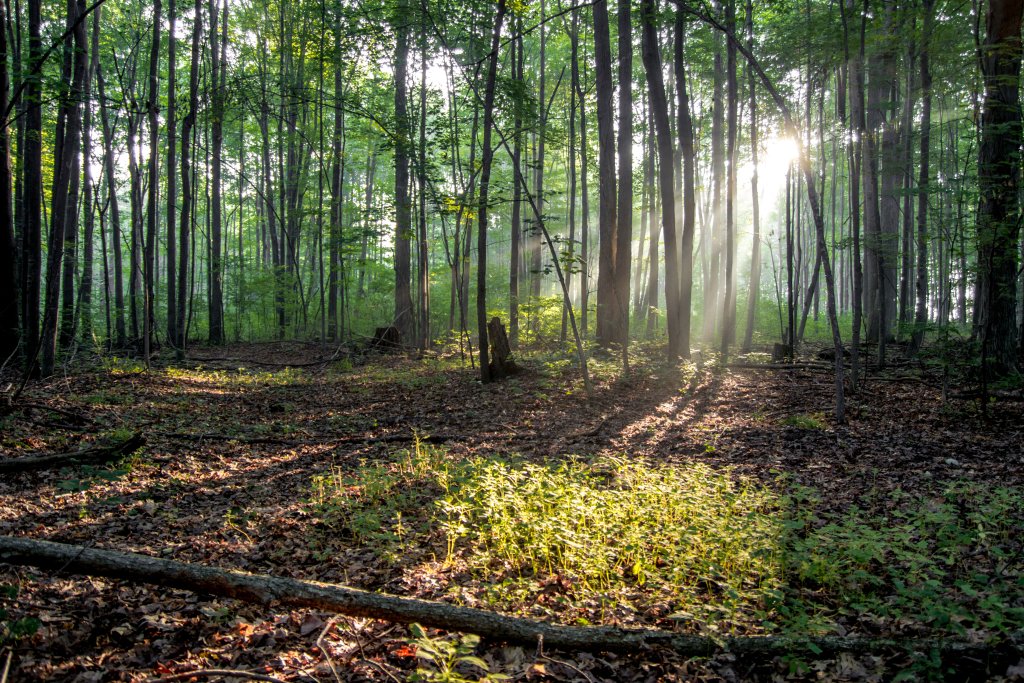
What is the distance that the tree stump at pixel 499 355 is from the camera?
1147 centimetres

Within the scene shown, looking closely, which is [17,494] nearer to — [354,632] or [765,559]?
[354,632]

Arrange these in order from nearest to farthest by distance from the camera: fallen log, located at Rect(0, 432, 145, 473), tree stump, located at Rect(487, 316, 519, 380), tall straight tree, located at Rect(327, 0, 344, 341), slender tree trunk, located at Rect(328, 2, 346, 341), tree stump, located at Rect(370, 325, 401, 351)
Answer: fallen log, located at Rect(0, 432, 145, 473), tree stump, located at Rect(487, 316, 519, 380), tall straight tree, located at Rect(327, 0, 344, 341), slender tree trunk, located at Rect(328, 2, 346, 341), tree stump, located at Rect(370, 325, 401, 351)

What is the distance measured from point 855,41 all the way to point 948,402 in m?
8.65

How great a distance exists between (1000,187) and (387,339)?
14.8 meters

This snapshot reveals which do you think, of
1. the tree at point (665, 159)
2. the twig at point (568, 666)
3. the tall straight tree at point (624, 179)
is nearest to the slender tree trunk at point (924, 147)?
the tree at point (665, 159)

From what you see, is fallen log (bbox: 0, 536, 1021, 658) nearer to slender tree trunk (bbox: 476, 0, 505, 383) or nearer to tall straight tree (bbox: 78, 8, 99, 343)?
slender tree trunk (bbox: 476, 0, 505, 383)

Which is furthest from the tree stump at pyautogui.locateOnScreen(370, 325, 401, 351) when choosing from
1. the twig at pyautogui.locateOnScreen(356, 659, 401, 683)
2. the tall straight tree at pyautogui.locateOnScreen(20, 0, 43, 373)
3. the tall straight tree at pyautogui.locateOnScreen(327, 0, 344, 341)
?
the twig at pyautogui.locateOnScreen(356, 659, 401, 683)

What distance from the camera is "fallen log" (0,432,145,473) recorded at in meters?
5.09

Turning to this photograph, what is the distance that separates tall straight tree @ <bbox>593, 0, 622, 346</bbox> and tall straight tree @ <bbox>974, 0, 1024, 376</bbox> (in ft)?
22.9

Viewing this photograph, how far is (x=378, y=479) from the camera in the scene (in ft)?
18.5

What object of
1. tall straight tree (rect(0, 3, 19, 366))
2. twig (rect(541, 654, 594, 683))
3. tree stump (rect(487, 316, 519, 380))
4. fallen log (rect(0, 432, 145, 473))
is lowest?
twig (rect(541, 654, 594, 683))

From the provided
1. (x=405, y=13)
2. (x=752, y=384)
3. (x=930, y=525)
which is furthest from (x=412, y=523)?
(x=405, y=13)

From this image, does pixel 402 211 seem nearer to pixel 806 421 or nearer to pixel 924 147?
pixel 806 421

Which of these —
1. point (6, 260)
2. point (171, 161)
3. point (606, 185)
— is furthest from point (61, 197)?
point (606, 185)
